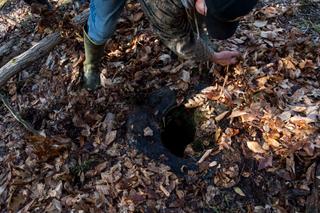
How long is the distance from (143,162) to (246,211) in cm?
97

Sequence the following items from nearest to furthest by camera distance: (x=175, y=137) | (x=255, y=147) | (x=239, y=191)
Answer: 1. (x=239, y=191)
2. (x=255, y=147)
3. (x=175, y=137)

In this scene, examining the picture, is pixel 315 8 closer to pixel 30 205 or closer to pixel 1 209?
pixel 30 205

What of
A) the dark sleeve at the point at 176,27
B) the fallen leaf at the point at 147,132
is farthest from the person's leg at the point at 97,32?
the fallen leaf at the point at 147,132

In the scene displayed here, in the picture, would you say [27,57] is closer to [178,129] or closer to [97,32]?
[97,32]

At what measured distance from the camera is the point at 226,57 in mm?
3475

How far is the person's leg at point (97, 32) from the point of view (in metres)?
3.17

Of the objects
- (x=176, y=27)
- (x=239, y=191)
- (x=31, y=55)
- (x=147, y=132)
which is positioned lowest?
(x=239, y=191)

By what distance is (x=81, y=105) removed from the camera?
12.5ft

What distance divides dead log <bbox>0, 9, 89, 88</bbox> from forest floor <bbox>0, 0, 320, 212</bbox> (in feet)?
0.44

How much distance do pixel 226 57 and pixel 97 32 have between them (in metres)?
1.20

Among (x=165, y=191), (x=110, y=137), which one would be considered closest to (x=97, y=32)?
(x=110, y=137)

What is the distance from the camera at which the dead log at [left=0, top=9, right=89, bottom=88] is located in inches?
152

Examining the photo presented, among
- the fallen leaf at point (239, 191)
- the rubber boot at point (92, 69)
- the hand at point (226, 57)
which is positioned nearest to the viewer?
the fallen leaf at point (239, 191)

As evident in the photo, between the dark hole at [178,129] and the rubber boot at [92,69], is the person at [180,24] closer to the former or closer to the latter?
the rubber boot at [92,69]
